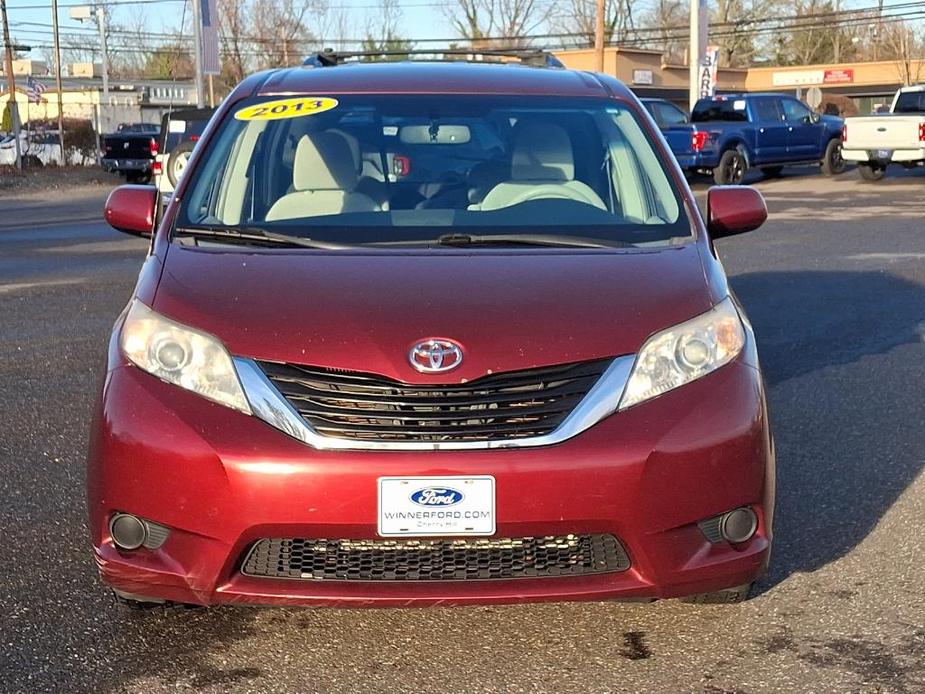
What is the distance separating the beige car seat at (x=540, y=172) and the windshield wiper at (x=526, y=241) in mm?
371

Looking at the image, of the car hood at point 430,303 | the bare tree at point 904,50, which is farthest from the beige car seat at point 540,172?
the bare tree at point 904,50

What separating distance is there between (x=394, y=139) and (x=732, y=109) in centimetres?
2260

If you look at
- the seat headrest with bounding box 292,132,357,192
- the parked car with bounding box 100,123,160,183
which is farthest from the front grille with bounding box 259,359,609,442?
the parked car with bounding box 100,123,160,183

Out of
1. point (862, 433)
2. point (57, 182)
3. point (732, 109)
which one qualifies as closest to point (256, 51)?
point (57, 182)

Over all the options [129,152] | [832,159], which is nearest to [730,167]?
[832,159]

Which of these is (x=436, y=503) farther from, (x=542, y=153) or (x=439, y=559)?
(x=542, y=153)

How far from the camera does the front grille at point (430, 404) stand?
315 cm

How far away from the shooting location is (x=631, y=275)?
3.60 m

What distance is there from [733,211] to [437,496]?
75.5 inches

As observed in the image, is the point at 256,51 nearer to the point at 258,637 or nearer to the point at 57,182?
the point at 57,182

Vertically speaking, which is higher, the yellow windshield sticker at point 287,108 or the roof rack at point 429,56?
the roof rack at point 429,56

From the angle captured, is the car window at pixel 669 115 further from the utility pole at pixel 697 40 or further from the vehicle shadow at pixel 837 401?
the vehicle shadow at pixel 837 401

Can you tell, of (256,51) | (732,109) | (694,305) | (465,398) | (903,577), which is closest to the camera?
(465,398)

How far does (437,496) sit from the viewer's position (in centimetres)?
309
